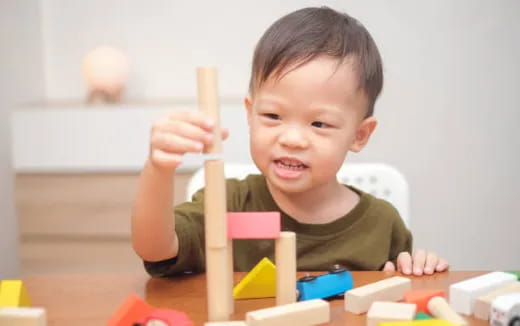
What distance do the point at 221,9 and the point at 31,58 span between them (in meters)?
0.66

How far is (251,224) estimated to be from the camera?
56 cm

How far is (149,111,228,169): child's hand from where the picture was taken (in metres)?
0.53

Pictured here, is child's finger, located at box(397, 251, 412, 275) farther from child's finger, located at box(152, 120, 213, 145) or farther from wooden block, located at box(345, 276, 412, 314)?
child's finger, located at box(152, 120, 213, 145)

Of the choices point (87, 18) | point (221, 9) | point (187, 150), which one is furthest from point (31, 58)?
point (187, 150)

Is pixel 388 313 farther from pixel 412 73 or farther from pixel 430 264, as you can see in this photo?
pixel 412 73

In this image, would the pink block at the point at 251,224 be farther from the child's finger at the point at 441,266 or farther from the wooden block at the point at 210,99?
the child's finger at the point at 441,266

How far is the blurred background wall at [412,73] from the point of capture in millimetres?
1936

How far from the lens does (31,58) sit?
79.0 inches

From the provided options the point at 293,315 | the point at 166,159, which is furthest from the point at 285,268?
the point at 166,159

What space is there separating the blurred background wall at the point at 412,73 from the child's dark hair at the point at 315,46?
105 cm

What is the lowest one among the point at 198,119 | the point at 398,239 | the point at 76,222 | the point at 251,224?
the point at 76,222

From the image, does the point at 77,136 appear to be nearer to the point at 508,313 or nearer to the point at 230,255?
the point at 230,255

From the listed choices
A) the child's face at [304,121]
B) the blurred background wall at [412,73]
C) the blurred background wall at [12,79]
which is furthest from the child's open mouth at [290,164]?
the blurred background wall at [12,79]

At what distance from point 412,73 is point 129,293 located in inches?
59.4
